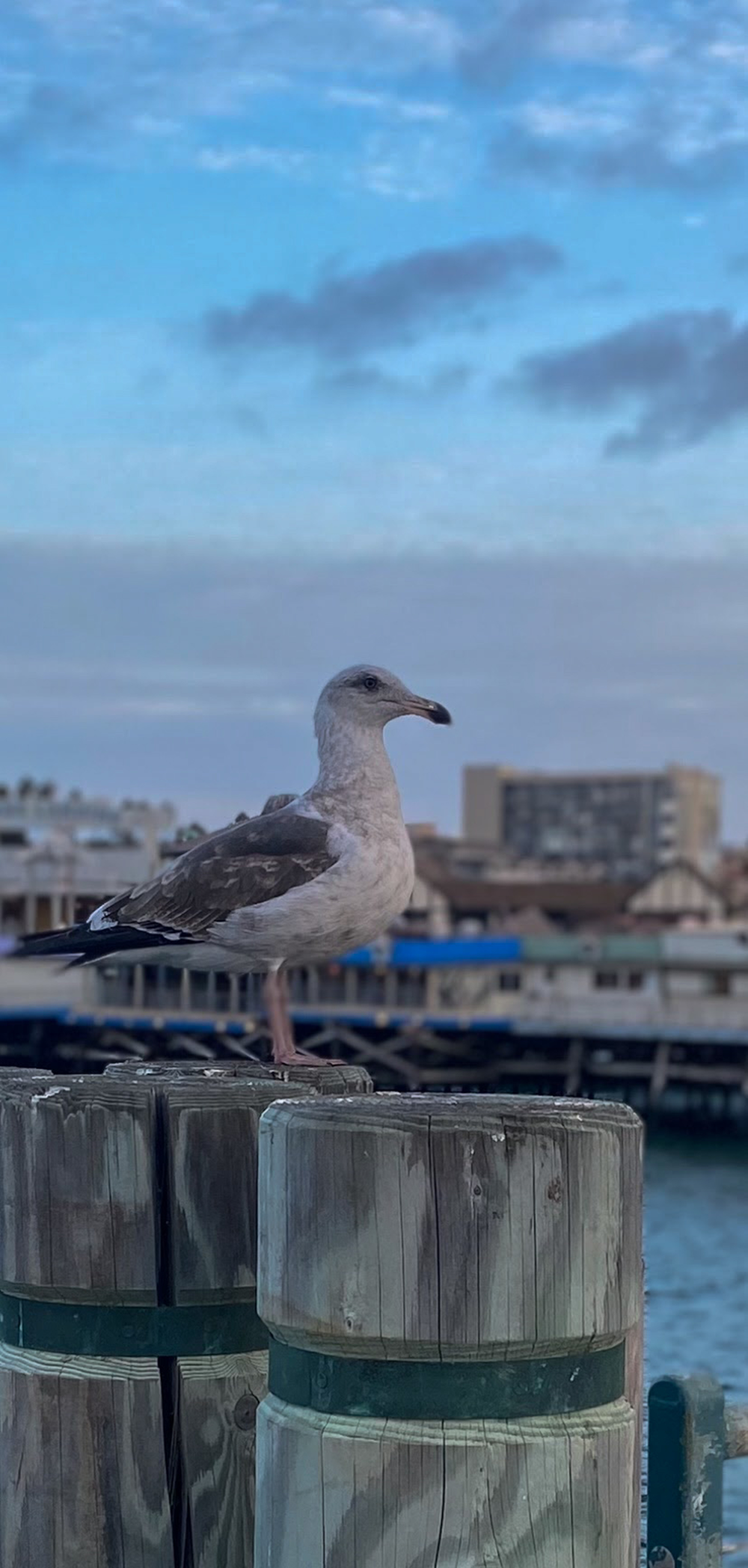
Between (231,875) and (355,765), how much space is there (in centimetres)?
41

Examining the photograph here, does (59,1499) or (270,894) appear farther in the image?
(270,894)

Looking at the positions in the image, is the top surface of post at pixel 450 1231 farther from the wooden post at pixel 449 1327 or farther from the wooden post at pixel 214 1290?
the wooden post at pixel 214 1290

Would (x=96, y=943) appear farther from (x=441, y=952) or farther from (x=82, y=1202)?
(x=441, y=952)

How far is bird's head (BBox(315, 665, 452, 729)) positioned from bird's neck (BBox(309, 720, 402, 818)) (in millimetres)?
26

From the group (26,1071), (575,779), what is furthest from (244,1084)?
(575,779)

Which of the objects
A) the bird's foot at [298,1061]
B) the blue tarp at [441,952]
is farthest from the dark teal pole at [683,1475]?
the blue tarp at [441,952]

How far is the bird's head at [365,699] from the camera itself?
4.91m

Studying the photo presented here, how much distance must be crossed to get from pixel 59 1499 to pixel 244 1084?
75 cm

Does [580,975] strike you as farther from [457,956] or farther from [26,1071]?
[26,1071]

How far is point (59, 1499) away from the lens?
10.6 feet

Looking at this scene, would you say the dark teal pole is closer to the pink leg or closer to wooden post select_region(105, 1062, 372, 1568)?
wooden post select_region(105, 1062, 372, 1568)

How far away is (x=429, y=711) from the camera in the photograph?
5.06 meters

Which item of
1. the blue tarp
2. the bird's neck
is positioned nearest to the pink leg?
the bird's neck

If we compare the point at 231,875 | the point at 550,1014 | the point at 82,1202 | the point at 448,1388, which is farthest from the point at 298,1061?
the point at 550,1014
